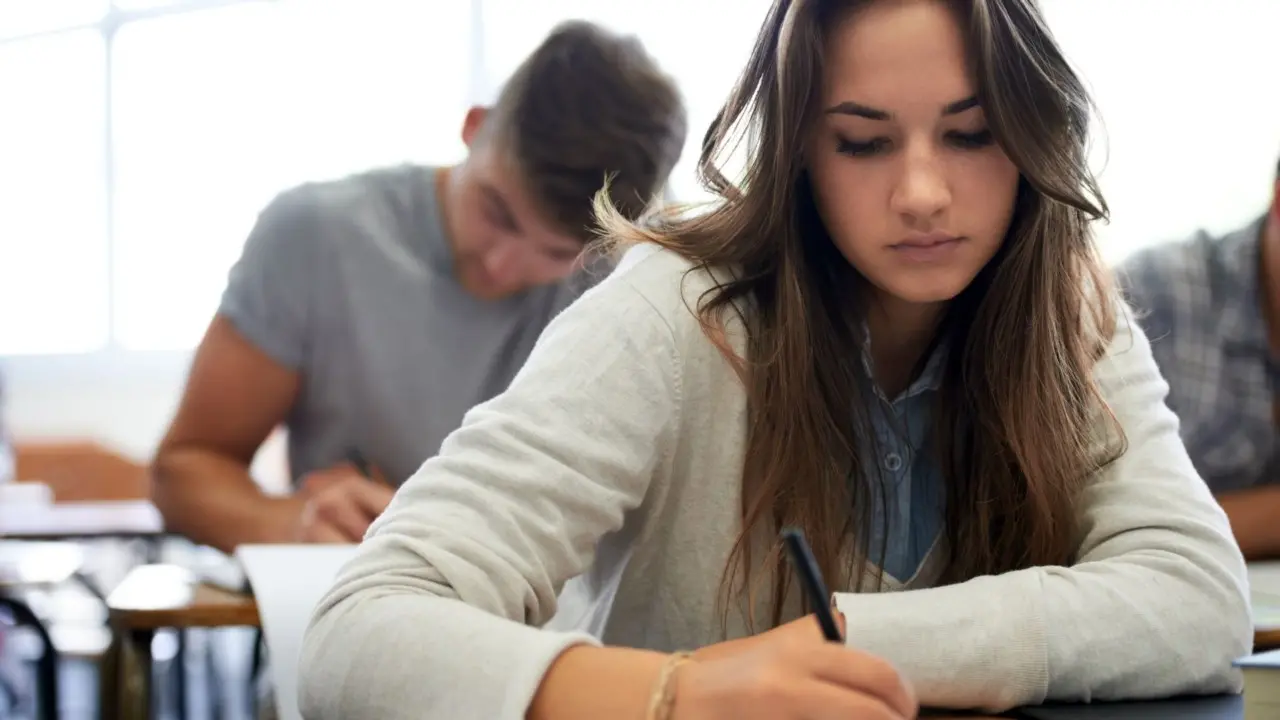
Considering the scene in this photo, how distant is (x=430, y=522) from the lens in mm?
885

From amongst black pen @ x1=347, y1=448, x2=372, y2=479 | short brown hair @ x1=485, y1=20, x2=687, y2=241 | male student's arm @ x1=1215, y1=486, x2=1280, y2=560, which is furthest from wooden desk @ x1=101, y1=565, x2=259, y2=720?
male student's arm @ x1=1215, y1=486, x2=1280, y2=560

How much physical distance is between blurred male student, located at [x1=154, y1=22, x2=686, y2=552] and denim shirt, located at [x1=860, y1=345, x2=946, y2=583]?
695 mm

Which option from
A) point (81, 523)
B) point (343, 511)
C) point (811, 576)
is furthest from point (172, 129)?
point (811, 576)

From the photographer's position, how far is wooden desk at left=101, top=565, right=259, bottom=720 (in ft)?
3.99

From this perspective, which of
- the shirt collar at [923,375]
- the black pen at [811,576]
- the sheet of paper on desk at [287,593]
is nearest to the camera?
the black pen at [811,576]

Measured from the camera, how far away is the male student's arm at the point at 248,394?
180 cm

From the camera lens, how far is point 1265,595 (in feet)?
4.16

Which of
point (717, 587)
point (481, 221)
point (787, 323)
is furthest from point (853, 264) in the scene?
point (481, 221)

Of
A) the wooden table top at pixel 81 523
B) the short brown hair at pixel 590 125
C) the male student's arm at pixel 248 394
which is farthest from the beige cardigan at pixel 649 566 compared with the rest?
the wooden table top at pixel 81 523

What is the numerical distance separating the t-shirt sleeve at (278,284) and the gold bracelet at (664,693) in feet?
4.25

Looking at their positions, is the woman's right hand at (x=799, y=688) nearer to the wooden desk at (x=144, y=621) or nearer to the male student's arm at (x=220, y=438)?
the wooden desk at (x=144, y=621)

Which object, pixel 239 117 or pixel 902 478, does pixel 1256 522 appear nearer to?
pixel 902 478

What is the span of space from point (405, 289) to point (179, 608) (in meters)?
0.87

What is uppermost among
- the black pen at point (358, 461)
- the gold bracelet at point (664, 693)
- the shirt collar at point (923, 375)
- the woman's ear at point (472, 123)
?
the woman's ear at point (472, 123)
